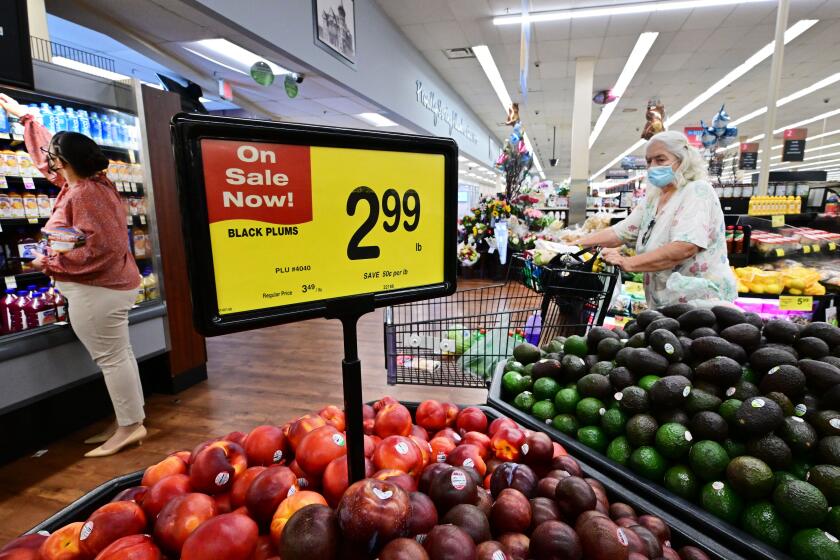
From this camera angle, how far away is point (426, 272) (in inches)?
30.8

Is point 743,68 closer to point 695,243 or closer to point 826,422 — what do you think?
point 695,243

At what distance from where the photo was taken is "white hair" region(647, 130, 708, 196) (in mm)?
2047

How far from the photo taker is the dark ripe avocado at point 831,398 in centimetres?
101

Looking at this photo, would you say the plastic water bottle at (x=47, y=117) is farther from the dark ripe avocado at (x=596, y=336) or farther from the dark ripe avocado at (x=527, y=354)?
the dark ripe avocado at (x=596, y=336)

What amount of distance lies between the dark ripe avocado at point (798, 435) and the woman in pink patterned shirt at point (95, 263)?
2.85 metres

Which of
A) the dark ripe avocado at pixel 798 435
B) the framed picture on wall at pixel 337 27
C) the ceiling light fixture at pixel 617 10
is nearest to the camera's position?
the dark ripe avocado at pixel 798 435

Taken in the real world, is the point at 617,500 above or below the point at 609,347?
below

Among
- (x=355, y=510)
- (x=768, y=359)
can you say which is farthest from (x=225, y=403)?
(x=768, y=359)

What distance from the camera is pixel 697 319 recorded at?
4.45ft

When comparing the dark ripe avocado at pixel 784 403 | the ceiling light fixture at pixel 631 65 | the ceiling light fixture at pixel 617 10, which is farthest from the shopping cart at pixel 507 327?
the ceiling light fixture at pixel 631 65

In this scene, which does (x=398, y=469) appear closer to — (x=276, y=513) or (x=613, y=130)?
(x=276, y=513)

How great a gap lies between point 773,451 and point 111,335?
115 inches

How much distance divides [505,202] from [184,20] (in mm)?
3913

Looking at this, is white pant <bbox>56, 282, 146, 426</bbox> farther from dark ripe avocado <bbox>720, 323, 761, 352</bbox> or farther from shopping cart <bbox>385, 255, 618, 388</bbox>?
dark ripe avocado <bbox>720, 323, 761, 352</bbox>
